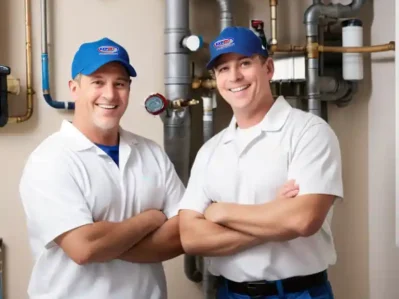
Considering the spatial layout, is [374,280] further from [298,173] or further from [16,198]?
[16,198]

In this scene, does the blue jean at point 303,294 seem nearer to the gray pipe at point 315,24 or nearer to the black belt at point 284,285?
the black belt at point 284,285

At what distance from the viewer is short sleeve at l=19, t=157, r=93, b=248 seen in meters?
1.60

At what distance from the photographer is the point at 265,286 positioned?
1.69 metres

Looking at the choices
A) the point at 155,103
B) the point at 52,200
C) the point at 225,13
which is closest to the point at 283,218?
the point at 52,200

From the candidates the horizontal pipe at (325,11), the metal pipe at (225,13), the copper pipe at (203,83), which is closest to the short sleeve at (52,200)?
the copper pipe at (203,83)

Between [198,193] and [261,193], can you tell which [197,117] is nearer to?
[198,193]

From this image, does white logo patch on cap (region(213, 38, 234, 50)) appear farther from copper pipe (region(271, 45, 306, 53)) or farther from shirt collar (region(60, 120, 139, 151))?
copper pipe (region(271, 45, 306, 53))

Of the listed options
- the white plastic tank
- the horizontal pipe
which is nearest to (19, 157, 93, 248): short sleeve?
the horizontal pipe

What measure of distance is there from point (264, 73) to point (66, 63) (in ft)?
2.98

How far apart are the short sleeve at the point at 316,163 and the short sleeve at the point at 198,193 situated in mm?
298

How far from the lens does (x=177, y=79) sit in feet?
7.55

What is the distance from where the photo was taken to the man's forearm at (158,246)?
5.65 feet

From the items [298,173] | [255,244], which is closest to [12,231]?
[255,244]

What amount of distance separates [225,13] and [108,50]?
79 centimetres
